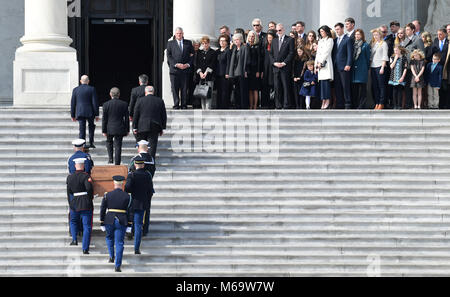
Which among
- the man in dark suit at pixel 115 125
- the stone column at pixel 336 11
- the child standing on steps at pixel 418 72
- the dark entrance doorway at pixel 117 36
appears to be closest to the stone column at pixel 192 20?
the stone column at pixel 336 11

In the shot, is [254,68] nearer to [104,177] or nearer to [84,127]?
[84,127]

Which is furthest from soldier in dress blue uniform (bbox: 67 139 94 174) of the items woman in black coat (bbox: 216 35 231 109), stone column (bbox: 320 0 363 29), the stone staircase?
stone column (bbox: 320 0 363 29)

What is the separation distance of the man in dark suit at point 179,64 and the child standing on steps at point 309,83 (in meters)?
2.86

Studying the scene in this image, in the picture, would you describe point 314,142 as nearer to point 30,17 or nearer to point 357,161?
point 357,161

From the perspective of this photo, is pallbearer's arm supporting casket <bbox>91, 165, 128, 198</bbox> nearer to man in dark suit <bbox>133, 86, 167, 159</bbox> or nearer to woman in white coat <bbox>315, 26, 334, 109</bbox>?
man in dark suit <bbox>133, 86, 167, 159</bbox>

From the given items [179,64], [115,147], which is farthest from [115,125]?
[179,64]

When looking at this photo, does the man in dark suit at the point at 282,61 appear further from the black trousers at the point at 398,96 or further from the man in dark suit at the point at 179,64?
the black trousers at the point at 398,96

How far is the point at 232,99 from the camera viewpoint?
27156mm

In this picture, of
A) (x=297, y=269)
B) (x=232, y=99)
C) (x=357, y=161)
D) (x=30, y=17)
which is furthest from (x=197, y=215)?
(x=30, y=17)

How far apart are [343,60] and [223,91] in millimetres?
3092

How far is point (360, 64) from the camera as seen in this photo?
85.8ft

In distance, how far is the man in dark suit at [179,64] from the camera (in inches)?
1030

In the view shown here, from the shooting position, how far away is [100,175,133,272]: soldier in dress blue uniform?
18.7 m

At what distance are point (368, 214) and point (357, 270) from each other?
1.86m
